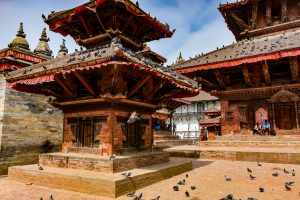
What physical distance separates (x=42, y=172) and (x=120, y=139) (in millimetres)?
2614

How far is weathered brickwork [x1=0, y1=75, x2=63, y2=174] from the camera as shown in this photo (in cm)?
1194

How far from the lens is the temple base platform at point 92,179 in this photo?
5.95m

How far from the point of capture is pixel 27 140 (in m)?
12.9

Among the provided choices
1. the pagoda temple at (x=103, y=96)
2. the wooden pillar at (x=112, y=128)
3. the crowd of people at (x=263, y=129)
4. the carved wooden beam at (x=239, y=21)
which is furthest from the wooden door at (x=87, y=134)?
the carved wooden beam at (x=239, y=21)

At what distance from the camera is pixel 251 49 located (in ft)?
48.5

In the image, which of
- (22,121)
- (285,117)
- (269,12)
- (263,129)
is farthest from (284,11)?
(22,121)

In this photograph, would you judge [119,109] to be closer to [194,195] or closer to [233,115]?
[194,195]

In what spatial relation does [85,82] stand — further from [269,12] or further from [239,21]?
[269,12]

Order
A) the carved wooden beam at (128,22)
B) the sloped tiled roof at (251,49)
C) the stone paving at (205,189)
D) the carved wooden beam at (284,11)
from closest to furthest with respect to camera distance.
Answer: the stone paving at (205,189), the carved wooden beam at (128,22), the sloped tiled roof at (251,49), the carved wooden beam at (284,11)

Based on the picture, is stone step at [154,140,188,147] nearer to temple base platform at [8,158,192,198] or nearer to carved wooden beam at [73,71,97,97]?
temple base platform at [8,158,192,198]

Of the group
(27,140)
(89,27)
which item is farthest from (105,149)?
(27,140)

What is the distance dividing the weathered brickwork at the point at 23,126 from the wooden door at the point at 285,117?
1375cm

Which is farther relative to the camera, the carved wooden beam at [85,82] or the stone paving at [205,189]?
the carved wooden beam at [85,82]

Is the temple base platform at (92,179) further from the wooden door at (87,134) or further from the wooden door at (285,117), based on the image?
the wooden door at (285,117)
